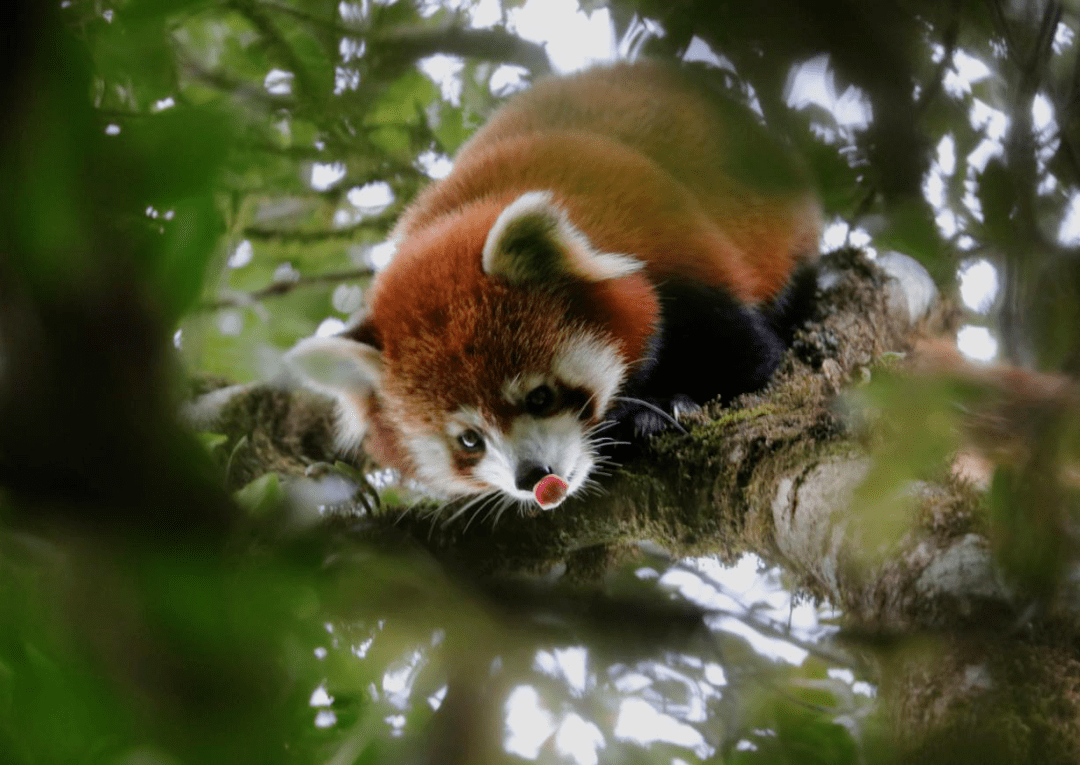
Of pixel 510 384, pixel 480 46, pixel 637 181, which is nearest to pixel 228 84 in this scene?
pixel 480 46

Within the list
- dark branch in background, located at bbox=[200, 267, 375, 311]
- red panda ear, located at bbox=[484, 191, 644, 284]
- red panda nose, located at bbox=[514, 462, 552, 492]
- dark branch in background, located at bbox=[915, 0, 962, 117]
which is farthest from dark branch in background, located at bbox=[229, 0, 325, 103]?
dark branch in background, located at bbox=[200, 267, 375, 311]

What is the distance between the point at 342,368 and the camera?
8.70ft

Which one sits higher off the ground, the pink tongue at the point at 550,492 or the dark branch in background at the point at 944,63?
the dark branch in background at the point at 944,63

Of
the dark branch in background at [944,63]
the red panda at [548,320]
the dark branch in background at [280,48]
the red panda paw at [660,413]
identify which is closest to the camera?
the dark branch in background at [944,63]

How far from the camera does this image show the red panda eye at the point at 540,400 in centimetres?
252

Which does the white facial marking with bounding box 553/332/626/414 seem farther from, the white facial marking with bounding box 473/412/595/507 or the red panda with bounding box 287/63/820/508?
the white facial marking with bounding box 473/412/595/507

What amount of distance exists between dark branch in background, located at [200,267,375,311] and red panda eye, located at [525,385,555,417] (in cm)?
117

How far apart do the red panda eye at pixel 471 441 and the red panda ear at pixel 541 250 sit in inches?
19.9

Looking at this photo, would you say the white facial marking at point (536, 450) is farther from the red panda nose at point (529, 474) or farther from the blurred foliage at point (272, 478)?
the blurred foliage at point (272, 478)

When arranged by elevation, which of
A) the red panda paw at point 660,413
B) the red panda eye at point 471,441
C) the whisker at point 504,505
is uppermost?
the red panda paw at point 660,413

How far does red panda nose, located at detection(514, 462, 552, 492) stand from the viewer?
2322mm

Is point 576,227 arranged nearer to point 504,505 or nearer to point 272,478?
point 504,505

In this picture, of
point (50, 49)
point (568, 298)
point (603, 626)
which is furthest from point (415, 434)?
point (50, 49)

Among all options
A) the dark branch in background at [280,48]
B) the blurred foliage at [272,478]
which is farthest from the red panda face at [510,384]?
the dark branch in background at [280,48]
